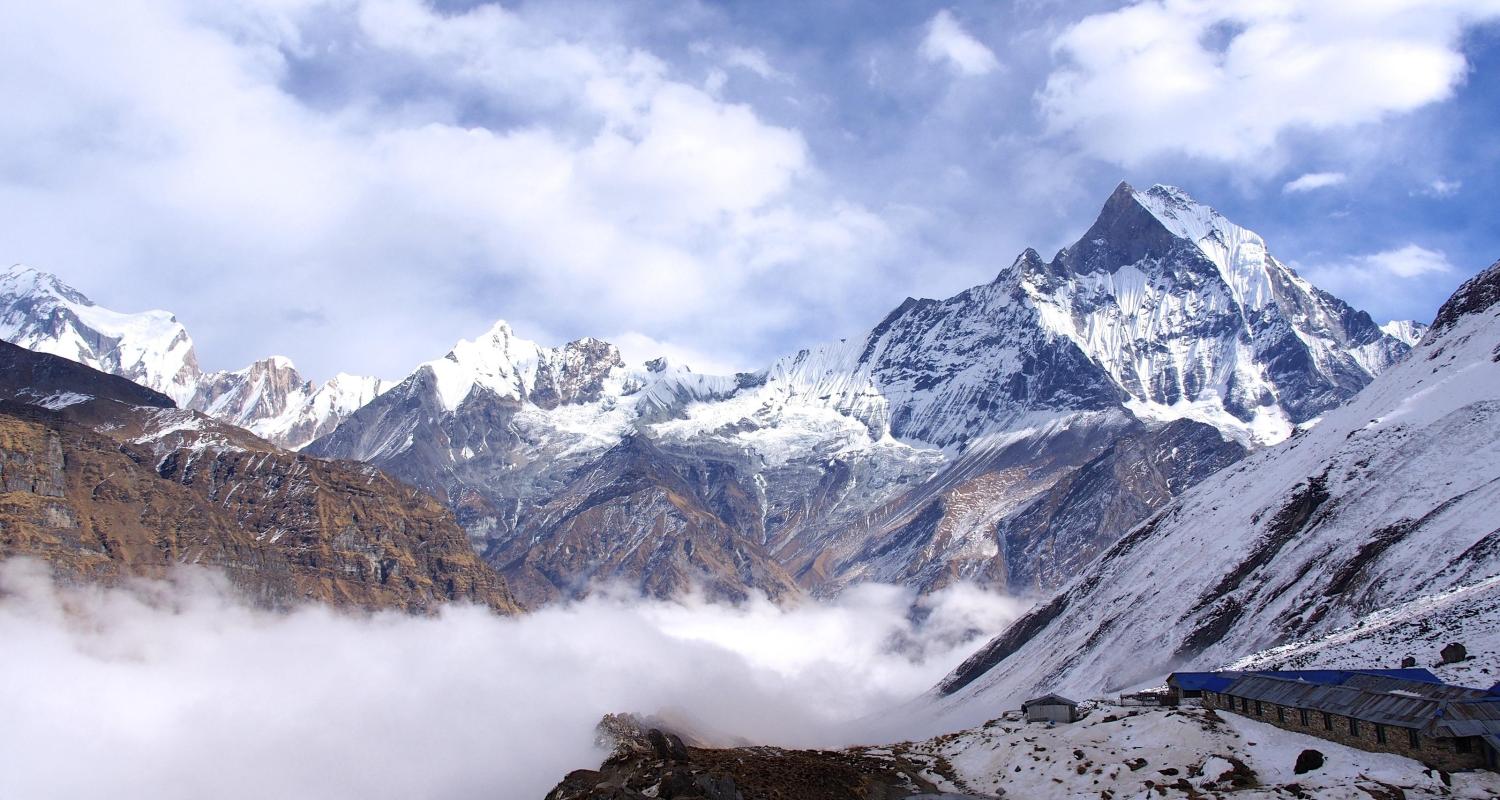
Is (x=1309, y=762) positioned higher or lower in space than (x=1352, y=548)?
lower

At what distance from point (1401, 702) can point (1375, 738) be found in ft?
7.97

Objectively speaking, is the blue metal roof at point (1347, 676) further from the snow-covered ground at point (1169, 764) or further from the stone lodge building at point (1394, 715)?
the snow-covered ground at point (1169, 764)

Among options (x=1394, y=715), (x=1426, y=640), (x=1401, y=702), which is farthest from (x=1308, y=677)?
(x=1426, y=640)

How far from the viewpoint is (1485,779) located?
58.6 metres

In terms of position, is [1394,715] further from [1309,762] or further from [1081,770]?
[1081,770]

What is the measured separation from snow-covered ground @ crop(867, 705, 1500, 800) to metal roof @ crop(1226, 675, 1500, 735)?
1.98m

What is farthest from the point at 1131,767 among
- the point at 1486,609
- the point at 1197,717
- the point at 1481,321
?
the point at 1481,321

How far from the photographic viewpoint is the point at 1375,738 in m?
64.6

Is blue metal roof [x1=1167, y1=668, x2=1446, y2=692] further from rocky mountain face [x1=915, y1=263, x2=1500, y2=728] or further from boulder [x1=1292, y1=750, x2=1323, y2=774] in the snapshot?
rocky mountain face [x1=915, y1=263, x2=1500, y2=728]

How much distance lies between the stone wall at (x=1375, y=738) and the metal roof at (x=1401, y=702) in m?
0.40

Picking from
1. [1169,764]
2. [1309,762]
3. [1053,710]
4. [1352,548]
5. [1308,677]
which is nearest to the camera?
[1309,762]

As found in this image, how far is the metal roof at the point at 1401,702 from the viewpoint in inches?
2421

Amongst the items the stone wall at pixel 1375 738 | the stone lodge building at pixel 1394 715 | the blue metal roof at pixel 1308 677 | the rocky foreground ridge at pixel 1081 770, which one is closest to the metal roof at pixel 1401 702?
the stone lodge building at pixel 1394 715

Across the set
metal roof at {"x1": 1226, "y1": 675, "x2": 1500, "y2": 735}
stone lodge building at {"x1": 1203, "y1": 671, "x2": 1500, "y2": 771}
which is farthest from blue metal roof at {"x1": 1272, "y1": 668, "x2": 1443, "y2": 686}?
metal roof at {"x1": 1226, "y1": 675, "x2": 1500, "y2": 735}
